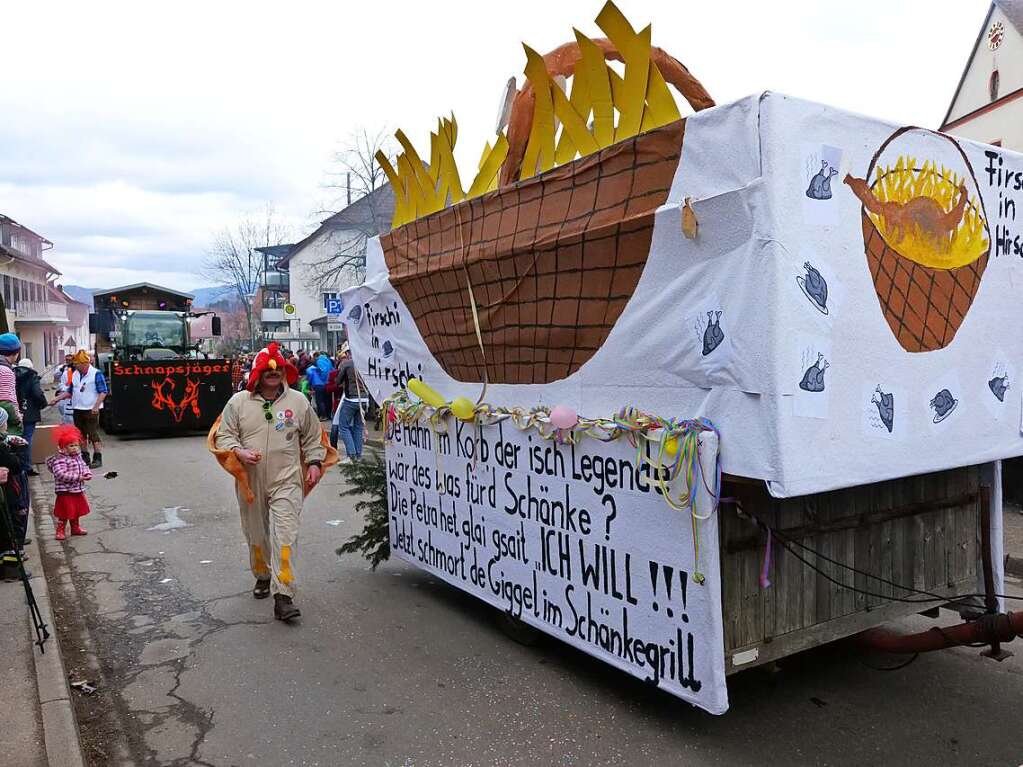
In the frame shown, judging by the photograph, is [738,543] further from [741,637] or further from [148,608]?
[148,608]

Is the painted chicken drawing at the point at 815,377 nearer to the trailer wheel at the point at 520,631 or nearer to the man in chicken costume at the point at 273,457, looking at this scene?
the trailer wheel at the point at 520,631

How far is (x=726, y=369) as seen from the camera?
317cm

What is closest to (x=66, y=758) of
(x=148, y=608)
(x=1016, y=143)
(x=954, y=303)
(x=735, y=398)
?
(x=148, y=608)

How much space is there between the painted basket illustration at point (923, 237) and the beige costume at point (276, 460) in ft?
12.9

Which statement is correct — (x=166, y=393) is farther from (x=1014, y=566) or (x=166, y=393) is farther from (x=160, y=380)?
(x=1014, y=566)

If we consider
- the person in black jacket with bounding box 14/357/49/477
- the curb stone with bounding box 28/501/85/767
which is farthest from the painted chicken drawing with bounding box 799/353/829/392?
the person in black jacket with bounding box 14/357/49/477

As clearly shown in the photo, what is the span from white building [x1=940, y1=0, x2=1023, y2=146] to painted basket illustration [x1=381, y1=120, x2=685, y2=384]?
1770cm

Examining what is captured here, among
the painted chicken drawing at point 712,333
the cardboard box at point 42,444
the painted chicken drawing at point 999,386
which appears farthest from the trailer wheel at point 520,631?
the cardboard box at point 42,444

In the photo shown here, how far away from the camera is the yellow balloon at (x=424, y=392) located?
17.3 ft

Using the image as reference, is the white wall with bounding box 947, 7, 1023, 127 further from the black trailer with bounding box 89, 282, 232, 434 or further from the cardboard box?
the cardboard box

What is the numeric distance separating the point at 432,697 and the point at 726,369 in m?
2.38

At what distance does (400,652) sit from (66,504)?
4.79 metres

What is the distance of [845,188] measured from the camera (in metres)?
3.19

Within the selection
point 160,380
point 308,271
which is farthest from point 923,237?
point 308,271
